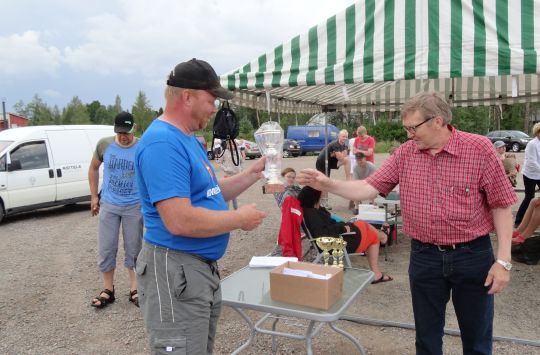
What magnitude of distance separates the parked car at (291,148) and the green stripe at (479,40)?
76.0ft

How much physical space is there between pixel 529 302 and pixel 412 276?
2.46 m

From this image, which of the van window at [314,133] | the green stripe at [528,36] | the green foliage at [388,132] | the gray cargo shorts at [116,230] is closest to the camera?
the green stripe at [528,36]

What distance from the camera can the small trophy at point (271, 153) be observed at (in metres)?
2.32

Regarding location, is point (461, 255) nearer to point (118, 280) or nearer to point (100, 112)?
point (118, 280)

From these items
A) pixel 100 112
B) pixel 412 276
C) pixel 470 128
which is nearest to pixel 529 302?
pixel 412 276

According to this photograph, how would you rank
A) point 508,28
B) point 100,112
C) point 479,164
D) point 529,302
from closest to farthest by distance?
point 479,164, point 508,28, point 529,302, point 100,112

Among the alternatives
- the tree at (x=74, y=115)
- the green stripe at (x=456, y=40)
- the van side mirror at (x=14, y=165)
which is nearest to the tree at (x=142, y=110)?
the tree at (x=74, y=115)

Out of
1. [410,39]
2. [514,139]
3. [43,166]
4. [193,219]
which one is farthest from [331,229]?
[514,139]

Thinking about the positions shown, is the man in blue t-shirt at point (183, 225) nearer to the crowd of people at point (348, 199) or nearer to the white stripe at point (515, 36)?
the crowd of people at point (348, 199)

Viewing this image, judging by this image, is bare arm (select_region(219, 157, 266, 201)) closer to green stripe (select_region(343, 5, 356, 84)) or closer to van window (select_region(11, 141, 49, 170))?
green stripe (select_region(343, 5, 356, 84))

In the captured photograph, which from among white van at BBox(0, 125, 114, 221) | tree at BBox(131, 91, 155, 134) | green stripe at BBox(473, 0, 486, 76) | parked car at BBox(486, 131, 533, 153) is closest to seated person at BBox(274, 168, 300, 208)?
green stripe at BBox(473, 0, 486, 76)

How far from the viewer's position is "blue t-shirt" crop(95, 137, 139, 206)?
12.7ft

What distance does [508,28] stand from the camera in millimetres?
3406

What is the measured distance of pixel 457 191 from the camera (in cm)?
216
